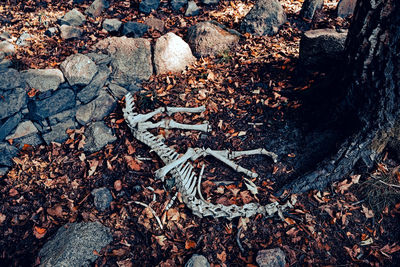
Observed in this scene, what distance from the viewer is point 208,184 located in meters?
3.46

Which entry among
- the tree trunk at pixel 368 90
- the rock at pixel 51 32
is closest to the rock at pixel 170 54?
the rock at pixel 51 32

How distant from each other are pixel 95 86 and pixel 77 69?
372 mm

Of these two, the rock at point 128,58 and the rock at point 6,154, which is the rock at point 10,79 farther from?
the rock at point 128,58

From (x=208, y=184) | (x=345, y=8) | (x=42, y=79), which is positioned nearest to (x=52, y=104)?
(x=42, y=79)

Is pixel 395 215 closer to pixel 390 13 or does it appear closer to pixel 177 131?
pixel 390 13

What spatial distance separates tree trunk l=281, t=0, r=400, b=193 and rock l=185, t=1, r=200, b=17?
368cm

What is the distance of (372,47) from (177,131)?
259 cm

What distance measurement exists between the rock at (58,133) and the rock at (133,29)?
1.96 m

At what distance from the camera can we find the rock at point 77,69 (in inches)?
160

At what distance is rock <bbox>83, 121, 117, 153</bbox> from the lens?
4.06 m

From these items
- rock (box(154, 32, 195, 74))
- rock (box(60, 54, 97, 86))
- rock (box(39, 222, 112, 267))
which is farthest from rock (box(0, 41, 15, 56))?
rock (box(39, 222, 112, 267))

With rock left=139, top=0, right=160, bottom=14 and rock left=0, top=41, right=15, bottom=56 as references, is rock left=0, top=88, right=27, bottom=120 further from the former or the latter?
rock left=139, top=0, right=160, bottom=14

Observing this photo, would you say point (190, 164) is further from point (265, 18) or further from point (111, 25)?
point (265, 18)

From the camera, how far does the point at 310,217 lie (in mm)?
3025
